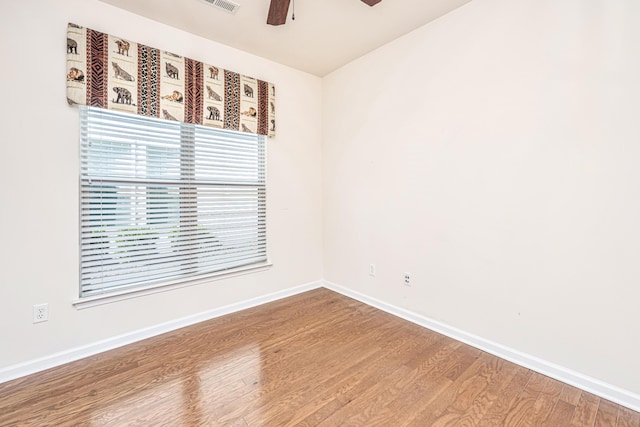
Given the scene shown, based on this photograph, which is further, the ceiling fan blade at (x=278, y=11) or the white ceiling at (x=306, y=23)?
the white ceiling at (x=306, y=23)

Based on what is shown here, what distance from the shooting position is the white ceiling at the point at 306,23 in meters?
2.20

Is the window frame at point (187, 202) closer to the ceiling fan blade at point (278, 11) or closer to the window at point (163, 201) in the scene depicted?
the window at point (163, 201)

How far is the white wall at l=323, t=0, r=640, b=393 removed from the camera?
1.63m

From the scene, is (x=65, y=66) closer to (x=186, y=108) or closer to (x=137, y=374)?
(x=186, y=108)

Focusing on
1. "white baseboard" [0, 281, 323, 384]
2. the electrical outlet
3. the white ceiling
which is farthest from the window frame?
the white ceiling

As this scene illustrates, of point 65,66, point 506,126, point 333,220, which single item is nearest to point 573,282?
point 506,126

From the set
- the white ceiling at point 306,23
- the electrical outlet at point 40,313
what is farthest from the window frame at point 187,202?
the white ceiling at point 306,23

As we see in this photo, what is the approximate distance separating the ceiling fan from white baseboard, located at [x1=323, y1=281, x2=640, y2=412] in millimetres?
2533

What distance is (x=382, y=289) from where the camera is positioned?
9.69ft

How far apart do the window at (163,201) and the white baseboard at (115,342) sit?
37 cm

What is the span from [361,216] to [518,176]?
4.99ft

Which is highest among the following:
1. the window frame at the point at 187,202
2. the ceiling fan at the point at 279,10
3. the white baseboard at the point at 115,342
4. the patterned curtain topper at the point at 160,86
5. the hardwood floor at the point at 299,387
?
the ceiling fan at the point at 279,10

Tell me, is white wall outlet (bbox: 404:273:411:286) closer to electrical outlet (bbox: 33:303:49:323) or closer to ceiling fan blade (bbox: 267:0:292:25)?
ceiling fan blade (bbox: 267:0:292:25)

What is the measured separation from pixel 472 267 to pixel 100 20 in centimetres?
341
